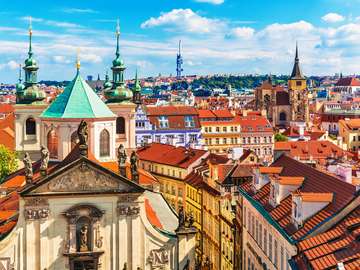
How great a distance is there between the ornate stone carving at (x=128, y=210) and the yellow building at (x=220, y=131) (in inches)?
3062

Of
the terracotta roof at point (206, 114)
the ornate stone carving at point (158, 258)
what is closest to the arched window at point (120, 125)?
the ornate stone carving at point (158, 258)

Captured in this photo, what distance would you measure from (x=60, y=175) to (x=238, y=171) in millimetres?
23811

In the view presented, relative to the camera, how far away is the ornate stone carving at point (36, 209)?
121ft

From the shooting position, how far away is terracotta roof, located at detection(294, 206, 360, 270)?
2511cm

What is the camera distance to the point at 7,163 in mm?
64312

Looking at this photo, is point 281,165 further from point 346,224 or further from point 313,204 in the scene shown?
point 346,224

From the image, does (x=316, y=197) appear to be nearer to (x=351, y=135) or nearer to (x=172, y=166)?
(x=172, y=166)

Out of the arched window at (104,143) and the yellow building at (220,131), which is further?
the yellow building at (220,131)

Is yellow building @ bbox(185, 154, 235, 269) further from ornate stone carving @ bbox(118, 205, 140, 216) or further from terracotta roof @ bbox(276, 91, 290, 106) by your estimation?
terracotta roof @ bbox(276, 91, 290, 106)

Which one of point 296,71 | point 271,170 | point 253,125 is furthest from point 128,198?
point 296,71

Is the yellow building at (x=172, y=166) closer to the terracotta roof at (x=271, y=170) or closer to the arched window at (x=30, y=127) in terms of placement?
the arched window at (x=30, y=127)

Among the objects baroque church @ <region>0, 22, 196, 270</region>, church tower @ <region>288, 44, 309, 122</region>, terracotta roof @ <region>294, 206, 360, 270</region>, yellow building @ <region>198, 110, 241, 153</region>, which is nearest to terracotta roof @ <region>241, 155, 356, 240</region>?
terracotta roof @ <region>294, 206, 360, 270</region>

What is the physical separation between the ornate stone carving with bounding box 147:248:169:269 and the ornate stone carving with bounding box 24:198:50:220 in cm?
685

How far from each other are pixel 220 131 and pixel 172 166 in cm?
4186
